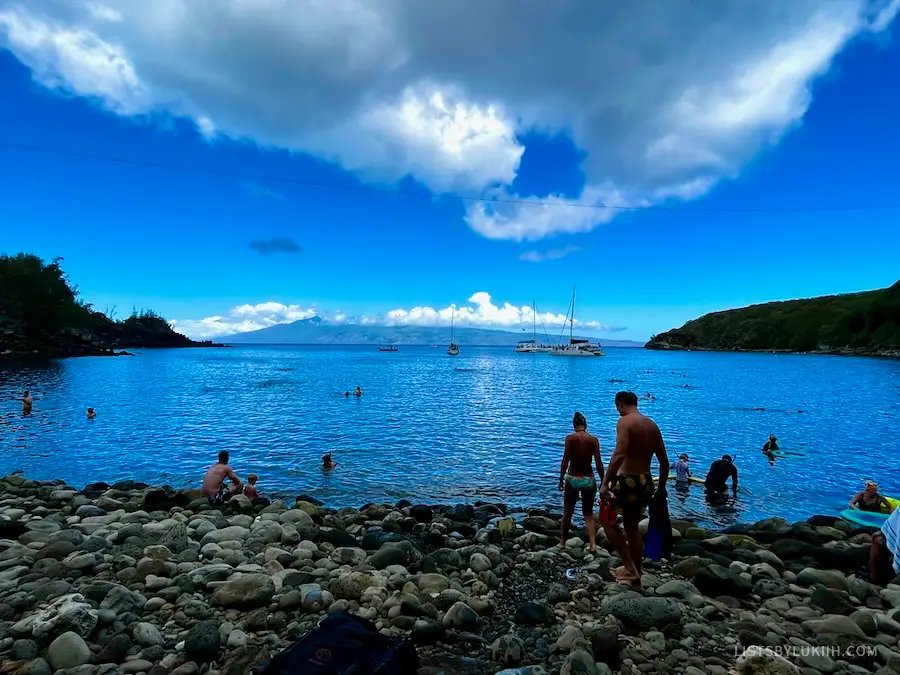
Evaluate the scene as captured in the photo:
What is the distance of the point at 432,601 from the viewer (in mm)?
6922

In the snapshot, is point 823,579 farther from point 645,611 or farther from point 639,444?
point 639,444

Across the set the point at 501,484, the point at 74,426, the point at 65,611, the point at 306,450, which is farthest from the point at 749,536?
the point at 74,426

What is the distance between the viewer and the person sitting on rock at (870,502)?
14.9 m

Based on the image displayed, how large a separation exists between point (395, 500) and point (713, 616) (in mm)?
11587

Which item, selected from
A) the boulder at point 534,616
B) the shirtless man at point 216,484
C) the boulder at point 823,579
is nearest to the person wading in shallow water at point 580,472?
the boulder at point 534,616

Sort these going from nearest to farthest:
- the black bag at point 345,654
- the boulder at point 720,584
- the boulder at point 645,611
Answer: the black bag at point 345,654 → the boulder at point 645,611 → the boulder at point 720,584

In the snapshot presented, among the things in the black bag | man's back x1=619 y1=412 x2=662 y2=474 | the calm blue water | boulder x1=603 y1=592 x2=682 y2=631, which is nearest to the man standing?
the calm blue water

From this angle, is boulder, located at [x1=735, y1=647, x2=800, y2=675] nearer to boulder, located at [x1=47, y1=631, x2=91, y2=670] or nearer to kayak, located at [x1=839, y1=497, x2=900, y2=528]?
boulder, located at [x1=47, y1=631, x2=91, y2=670]

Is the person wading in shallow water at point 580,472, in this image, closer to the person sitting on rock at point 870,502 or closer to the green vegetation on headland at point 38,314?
the person sitting on rock at point 870,502

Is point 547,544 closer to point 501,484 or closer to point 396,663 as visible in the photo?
point 396,663

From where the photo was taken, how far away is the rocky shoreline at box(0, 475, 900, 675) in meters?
5.48

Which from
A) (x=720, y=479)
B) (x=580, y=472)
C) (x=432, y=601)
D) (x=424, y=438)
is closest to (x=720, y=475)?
(x=720, y=479)

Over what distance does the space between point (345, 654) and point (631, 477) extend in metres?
4.97

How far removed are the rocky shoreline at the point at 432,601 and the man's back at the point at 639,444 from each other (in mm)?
1848
